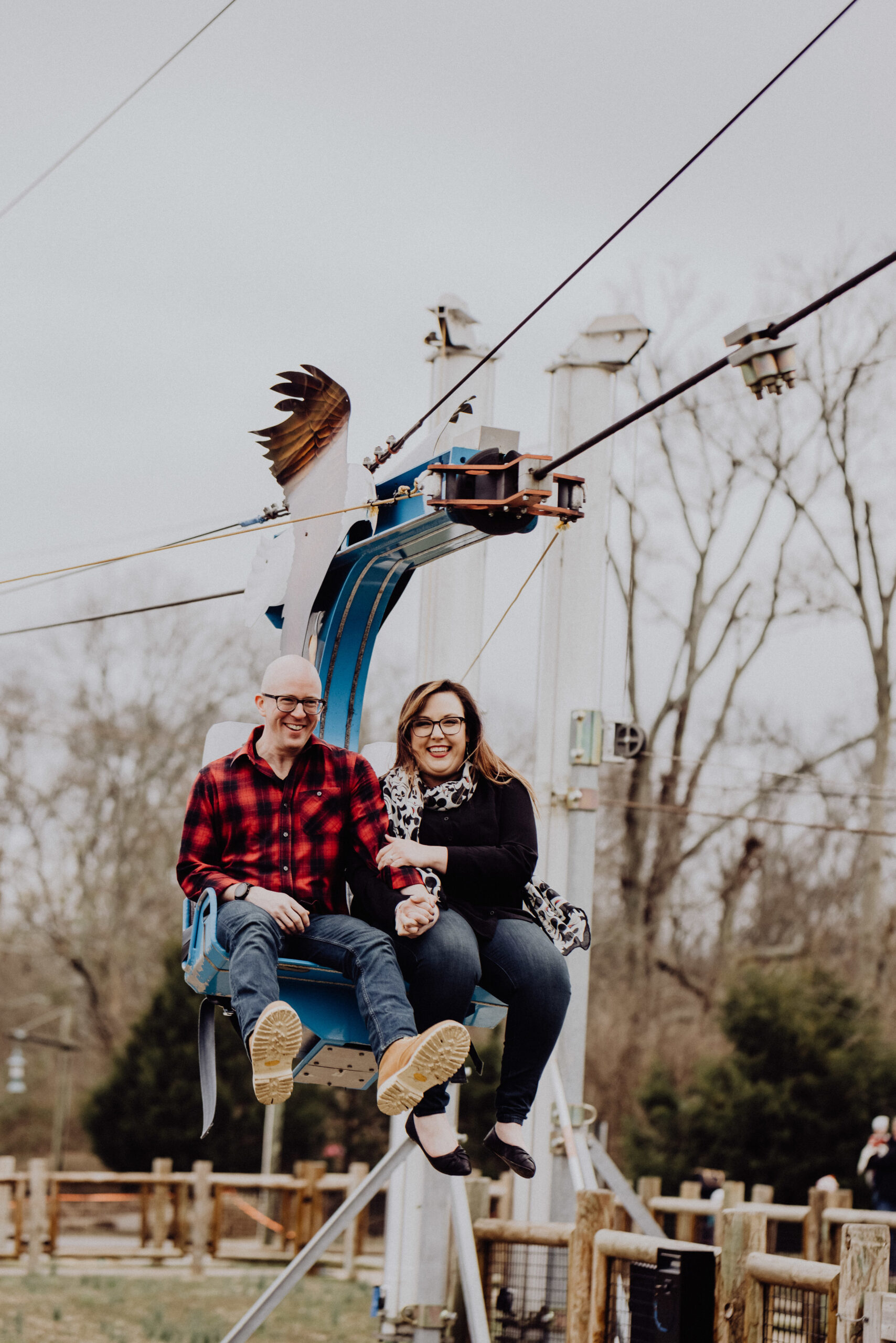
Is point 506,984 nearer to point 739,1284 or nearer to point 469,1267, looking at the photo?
point 739,1284

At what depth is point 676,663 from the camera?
25.0 meters

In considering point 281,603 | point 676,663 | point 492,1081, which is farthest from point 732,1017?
point 281,603

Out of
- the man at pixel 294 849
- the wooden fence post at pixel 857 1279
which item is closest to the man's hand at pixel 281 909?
the man at pixel 294 849

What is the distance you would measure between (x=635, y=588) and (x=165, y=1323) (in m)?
14.4

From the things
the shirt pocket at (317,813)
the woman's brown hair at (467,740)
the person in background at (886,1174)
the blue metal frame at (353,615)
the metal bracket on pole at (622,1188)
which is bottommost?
the person in background at (886,1174)

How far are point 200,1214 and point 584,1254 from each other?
34.9 ft

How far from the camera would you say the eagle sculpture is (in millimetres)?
5746

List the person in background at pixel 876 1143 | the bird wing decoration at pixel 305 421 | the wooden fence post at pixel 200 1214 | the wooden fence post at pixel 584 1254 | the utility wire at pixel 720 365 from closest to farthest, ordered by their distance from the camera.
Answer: the utility wire at pixel 720 365, the bird wing decoration at pixel 305 421, the wooden fence post at pixel 584 1254, the person in background at pixel 876 1143, the wooden fence post at pixel 200 1214

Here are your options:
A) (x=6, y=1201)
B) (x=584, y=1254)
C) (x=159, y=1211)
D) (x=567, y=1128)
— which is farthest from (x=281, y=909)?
(x=6, y=1201)

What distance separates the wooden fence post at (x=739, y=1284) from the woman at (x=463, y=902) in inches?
78.0

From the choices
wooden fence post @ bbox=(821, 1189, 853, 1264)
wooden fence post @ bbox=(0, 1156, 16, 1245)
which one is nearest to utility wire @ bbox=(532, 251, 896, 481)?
wooden fence post @ bbox=(821, 1189, 853, 1264)

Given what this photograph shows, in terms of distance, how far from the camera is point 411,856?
16.6 feet

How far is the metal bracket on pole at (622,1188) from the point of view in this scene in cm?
934

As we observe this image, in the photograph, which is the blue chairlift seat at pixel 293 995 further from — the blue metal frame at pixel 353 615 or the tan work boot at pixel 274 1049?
the blue metal frame at pixel 353 615
